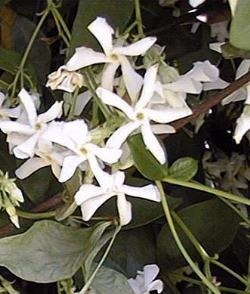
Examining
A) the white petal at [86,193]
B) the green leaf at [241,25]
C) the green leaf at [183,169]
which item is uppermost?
the green leaf at [241,25]

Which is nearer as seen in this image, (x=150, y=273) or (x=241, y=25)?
(x=241, y=25)

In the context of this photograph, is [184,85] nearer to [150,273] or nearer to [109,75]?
[109,75]

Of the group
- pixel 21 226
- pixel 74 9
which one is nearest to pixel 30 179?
pixel 21 226

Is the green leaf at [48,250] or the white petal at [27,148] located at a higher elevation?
the white petal at [27,148]

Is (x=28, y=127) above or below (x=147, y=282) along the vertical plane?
above

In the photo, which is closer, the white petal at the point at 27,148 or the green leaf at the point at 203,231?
the white petal at the point at 27,148

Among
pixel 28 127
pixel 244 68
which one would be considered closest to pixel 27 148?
pixel 28 127

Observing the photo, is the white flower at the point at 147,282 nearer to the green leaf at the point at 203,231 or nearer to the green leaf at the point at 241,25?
the green leaf at the point at 203,231

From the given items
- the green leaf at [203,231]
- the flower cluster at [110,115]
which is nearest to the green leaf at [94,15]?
the flower cluster at [110,115]
